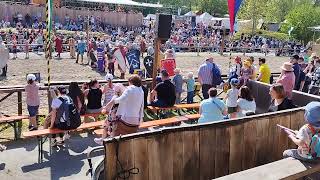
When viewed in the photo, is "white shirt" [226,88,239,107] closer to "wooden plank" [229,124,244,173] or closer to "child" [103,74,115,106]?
"child" [103,74,115,106]

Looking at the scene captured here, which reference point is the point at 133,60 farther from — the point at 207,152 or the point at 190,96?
the point at 207,152

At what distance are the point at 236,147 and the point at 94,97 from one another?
14.8 ft

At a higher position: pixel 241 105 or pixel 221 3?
pixel 221 3

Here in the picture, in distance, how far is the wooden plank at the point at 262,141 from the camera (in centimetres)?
548

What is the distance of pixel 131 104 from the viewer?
6.37 meters

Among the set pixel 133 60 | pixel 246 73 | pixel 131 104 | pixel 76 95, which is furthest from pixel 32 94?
pixel 133 60

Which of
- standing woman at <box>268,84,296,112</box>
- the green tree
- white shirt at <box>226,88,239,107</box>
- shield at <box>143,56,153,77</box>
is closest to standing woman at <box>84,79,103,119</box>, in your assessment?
white shirt at <box>226,88,239,107</box>

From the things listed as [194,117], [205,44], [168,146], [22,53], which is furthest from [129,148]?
[205,44]

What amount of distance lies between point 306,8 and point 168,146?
1830 inches

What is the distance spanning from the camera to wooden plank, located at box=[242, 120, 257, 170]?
17.5ft

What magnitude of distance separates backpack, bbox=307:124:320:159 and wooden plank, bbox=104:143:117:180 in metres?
2.05

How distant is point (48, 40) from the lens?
7.99m

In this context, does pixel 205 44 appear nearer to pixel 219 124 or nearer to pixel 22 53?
pixel 22 53

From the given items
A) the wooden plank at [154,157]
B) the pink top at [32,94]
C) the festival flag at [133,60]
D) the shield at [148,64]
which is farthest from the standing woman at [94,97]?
the festival flag at [133,60]
